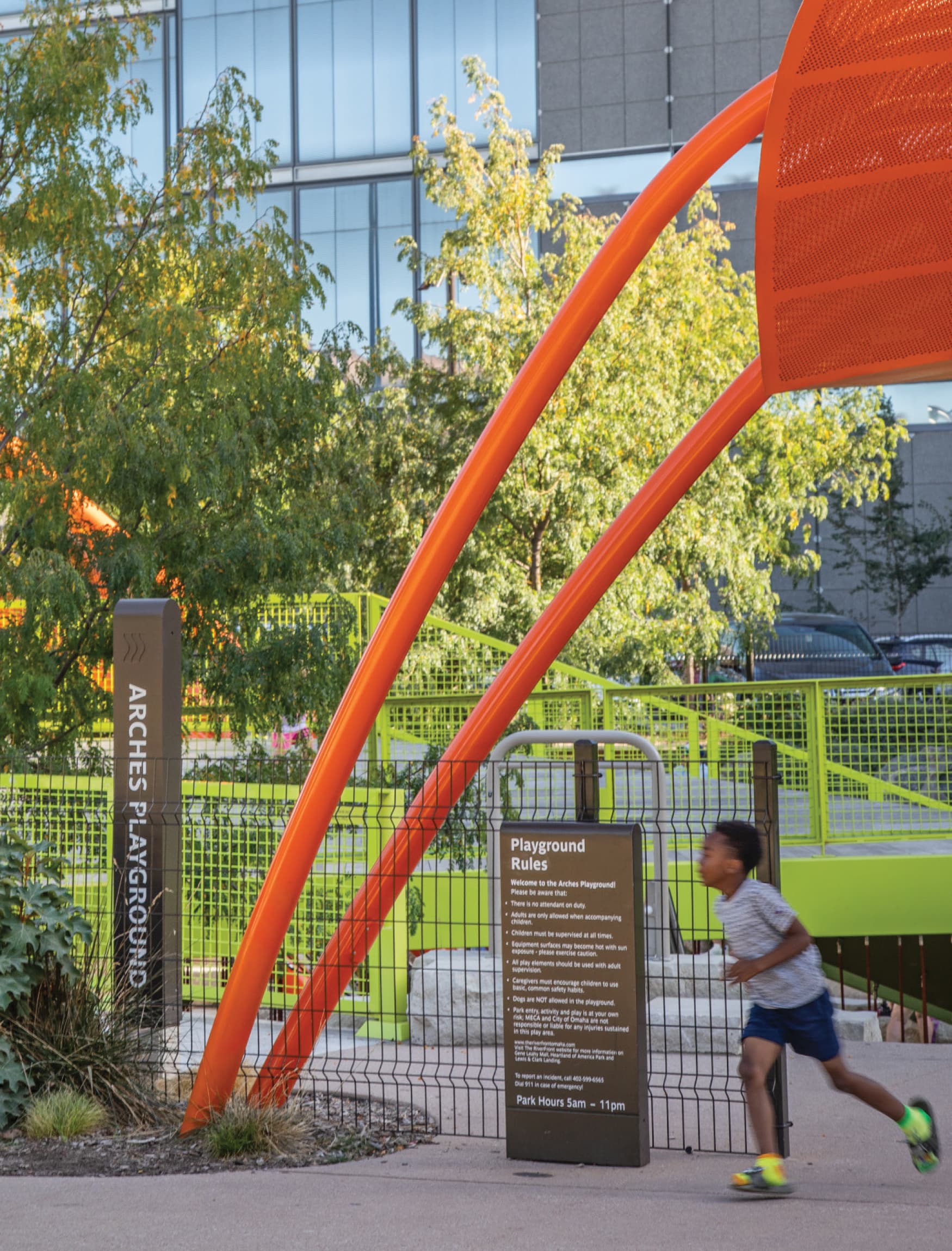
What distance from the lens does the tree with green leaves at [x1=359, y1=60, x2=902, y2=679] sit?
18.6 metres

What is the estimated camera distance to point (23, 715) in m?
11.0

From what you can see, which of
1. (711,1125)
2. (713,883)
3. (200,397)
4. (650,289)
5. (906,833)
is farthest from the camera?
(650,289)

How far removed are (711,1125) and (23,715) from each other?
22.3 feet

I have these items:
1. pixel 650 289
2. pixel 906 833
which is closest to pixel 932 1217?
pixel 906 833

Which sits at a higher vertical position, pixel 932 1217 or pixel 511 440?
pixel 511 440

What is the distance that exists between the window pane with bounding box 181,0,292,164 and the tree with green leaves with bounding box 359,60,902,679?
15.9 metres

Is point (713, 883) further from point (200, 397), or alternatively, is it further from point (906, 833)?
point (200, 397)

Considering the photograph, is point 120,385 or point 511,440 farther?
point 120,385

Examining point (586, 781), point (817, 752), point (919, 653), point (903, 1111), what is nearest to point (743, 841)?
point (586, 781)

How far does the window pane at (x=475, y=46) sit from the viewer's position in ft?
113

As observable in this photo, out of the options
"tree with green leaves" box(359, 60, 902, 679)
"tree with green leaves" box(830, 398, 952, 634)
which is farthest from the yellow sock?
"tree with green leaves" box(830, 398, 952, 634)

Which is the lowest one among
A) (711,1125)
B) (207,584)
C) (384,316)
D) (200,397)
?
(711,1125)

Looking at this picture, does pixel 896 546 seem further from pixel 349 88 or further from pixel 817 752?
pixel 817 752

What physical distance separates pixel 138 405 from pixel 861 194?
22.1 feet
